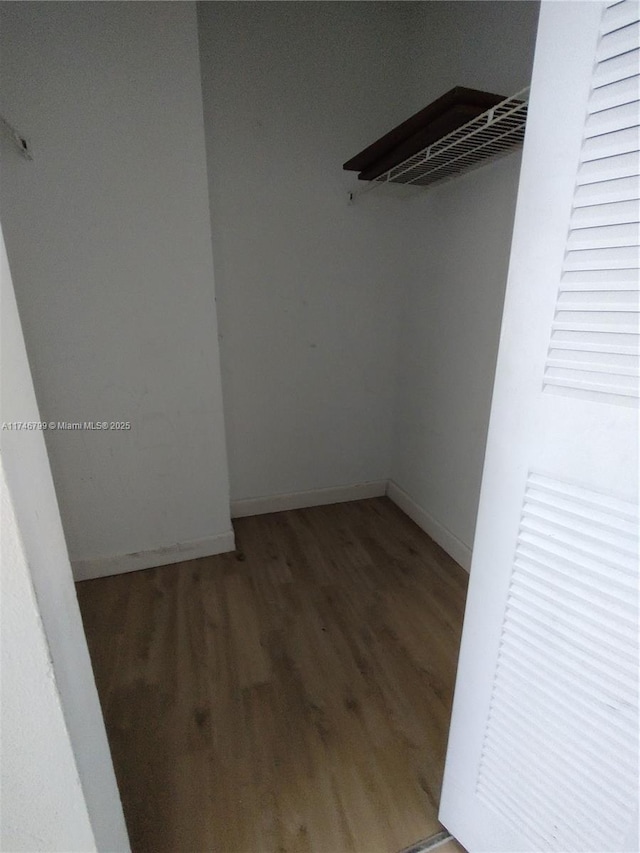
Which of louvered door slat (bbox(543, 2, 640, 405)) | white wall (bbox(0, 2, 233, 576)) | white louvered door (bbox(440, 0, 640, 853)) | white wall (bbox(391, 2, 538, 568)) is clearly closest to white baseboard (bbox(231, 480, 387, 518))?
white wall (bbox(391, 2, 538, 568))

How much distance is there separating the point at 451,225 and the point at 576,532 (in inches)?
68.7

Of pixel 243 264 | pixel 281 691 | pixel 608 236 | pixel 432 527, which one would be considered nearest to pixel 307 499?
pixel 432 527

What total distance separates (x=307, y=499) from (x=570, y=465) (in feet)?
6.89

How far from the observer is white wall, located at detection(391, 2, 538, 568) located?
1.61 meters

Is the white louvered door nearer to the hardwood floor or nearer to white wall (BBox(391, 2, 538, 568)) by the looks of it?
the hardwood floor

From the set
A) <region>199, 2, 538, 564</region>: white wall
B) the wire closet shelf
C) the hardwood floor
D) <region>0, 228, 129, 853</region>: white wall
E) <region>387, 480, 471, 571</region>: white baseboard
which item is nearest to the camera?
<region>0, 228, 129, 853</region>: white wall

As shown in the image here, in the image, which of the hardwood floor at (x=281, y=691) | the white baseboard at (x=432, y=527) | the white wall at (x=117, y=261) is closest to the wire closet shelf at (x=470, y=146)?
the white wall at (x=117, y=261)

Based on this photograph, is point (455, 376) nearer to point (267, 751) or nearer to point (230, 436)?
point (230, 436)

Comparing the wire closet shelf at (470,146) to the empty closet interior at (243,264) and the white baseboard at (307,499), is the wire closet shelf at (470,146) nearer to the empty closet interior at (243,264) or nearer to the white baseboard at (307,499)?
the empty closet interior at (243,264)

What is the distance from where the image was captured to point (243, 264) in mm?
2141

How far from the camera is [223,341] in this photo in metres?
2.23

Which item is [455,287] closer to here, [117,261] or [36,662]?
[117,261]

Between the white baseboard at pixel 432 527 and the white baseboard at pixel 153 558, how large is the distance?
3.44 feet

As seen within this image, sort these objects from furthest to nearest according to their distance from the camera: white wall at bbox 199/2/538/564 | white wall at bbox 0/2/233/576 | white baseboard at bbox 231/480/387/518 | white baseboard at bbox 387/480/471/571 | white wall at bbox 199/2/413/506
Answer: white baseboard at bbox 231/480/387/518 → white baseboard at bbox 387/480/471/571 → white wall at bbox 199/2/413/506 → white wall at bbox 199/2/538/564 → white wall at bbox 0/2/233/576
